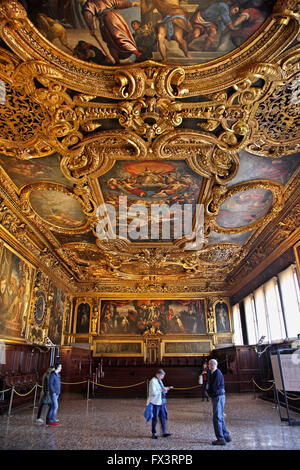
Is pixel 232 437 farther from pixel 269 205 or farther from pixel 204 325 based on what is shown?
pixel 204 325

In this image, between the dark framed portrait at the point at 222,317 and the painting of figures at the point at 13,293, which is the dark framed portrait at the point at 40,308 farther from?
the dark framed portrait at the point at 222,317

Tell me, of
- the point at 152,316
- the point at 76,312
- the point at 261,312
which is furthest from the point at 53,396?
the point at 152,316

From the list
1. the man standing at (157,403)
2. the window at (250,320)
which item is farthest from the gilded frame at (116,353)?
the man standing at (157,403)

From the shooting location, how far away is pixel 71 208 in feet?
36.9

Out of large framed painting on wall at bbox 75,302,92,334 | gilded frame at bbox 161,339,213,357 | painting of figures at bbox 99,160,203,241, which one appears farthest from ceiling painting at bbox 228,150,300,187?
large framed painting on wall at bbox 75,302,92,334

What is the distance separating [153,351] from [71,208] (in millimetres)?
14339

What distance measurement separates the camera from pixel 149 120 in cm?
721

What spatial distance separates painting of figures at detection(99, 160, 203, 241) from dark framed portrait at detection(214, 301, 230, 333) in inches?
458

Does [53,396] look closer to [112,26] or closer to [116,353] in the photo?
[112,26]

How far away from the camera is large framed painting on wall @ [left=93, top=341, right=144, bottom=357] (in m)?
21.4

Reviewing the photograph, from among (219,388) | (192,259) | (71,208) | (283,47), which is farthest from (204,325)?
(283,47)

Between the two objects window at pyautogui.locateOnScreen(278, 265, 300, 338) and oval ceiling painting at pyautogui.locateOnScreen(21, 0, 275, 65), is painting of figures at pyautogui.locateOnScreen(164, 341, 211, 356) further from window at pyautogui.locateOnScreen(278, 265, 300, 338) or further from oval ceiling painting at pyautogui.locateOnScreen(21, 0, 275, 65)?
oval ceiling painting at pyautogui.locateOnScreen(21, 0, 275, 65)

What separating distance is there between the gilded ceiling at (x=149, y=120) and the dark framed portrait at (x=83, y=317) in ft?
30.8

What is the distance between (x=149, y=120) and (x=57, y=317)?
1493cm
